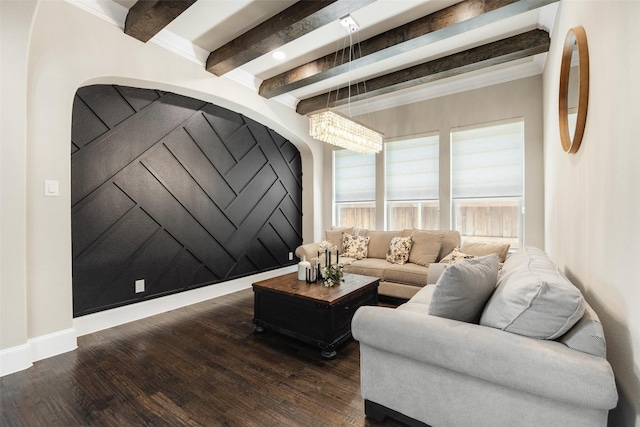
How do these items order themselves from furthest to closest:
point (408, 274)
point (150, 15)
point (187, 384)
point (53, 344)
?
point (408, 274), point (150, 15), point (53, 344), point (187, 384)

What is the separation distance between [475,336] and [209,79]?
3.93 metres

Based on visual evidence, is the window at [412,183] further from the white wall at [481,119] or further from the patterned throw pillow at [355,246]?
the patterned throw pillow at [355,246]

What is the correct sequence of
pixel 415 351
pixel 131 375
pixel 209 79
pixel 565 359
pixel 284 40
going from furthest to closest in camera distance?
pixel 209 79
pixel 284 40
pixel 131 375
pixel 415 351
pixel 565 359

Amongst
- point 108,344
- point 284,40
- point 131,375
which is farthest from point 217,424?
point 284,40

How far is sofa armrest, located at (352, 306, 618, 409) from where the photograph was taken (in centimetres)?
109

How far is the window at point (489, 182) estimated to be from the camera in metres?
3.99

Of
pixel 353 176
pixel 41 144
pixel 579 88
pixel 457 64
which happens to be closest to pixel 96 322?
pixel 41 144

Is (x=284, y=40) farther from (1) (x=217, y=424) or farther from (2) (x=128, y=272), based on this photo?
(1) (x=217, y=424)

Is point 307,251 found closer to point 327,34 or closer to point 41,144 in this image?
point 327,34

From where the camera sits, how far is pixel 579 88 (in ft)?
5.80

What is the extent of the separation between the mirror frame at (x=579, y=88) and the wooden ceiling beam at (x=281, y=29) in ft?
4.75

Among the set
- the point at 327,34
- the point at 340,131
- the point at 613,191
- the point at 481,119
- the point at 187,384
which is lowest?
the point at 187,384

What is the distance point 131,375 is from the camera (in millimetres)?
2115

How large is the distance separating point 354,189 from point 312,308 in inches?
132
